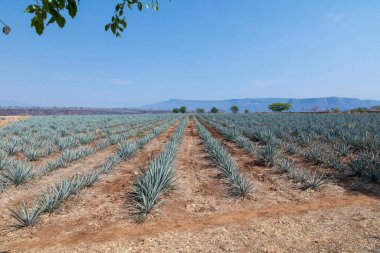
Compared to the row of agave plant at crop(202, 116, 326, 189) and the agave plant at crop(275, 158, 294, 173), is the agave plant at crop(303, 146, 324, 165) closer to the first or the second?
the row of agave plant at crop(202, 116, 326, 189)

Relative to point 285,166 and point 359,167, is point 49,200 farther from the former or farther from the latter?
point 359,167

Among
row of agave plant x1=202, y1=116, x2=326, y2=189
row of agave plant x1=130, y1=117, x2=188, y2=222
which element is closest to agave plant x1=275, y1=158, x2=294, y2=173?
row of agave plant x1=202, y1=116, x2=326, y2=189

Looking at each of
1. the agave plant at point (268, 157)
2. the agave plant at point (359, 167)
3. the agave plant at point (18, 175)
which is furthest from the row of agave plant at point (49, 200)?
the agave plant at point (359, 167)

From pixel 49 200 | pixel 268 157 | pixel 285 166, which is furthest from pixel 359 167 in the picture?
pixel 49 200

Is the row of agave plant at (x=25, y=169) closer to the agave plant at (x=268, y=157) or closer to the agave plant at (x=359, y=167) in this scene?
the agave plant at (x=268, y=157)

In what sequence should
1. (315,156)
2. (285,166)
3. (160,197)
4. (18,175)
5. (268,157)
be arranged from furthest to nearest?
(315,156) < (268,157) < (285,166) < (18,175) < (160,197)

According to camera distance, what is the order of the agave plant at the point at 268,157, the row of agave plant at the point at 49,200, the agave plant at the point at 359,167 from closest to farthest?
the row of agave plant at the point at 49,200
the agave plant at the point at 359,167
the agave plant at the point at 268,157

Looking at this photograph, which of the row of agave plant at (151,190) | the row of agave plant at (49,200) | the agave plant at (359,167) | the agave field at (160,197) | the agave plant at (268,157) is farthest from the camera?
the agave plant at (268,157)

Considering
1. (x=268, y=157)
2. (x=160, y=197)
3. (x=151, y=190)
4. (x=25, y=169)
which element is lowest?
(x=160, y=197)

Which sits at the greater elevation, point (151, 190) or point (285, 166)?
point (151, 190)

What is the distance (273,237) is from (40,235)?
312 cm

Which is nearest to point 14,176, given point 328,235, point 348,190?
point 328,235

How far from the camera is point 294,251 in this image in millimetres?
2748

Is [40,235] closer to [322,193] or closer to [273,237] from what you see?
[273,237]
